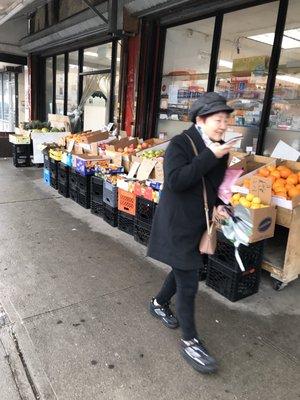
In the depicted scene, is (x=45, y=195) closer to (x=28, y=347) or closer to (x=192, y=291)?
(x=28, y=347)

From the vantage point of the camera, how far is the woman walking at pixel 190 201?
1.98m

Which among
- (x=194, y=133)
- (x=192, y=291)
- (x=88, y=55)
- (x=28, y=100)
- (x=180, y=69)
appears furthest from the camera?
(x=28, y=100)

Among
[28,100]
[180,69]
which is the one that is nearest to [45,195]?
[180,69]

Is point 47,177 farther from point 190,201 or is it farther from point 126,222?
point 190,201

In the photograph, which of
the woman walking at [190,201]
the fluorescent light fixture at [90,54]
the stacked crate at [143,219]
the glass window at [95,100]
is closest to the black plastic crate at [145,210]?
the stacked crate at [143,219]

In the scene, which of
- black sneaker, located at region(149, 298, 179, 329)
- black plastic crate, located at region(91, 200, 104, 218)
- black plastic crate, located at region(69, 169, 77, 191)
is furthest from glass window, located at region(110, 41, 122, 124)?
black sneaker, located at region(149, 298, 179, 329)

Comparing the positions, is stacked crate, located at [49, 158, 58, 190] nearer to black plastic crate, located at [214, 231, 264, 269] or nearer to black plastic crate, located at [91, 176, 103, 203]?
black plastic crate, located at [91, 176, 103, 203]

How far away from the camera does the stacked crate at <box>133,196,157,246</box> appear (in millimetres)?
4191

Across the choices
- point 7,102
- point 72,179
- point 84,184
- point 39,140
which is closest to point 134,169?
point 84,184

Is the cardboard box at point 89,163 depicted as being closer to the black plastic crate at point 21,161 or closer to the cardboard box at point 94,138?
the cardboard box at point 94,138

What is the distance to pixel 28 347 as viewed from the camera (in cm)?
241

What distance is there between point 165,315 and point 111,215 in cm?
234

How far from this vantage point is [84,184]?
5527 millimetres

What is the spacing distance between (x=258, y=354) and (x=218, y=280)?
0.85 meters
